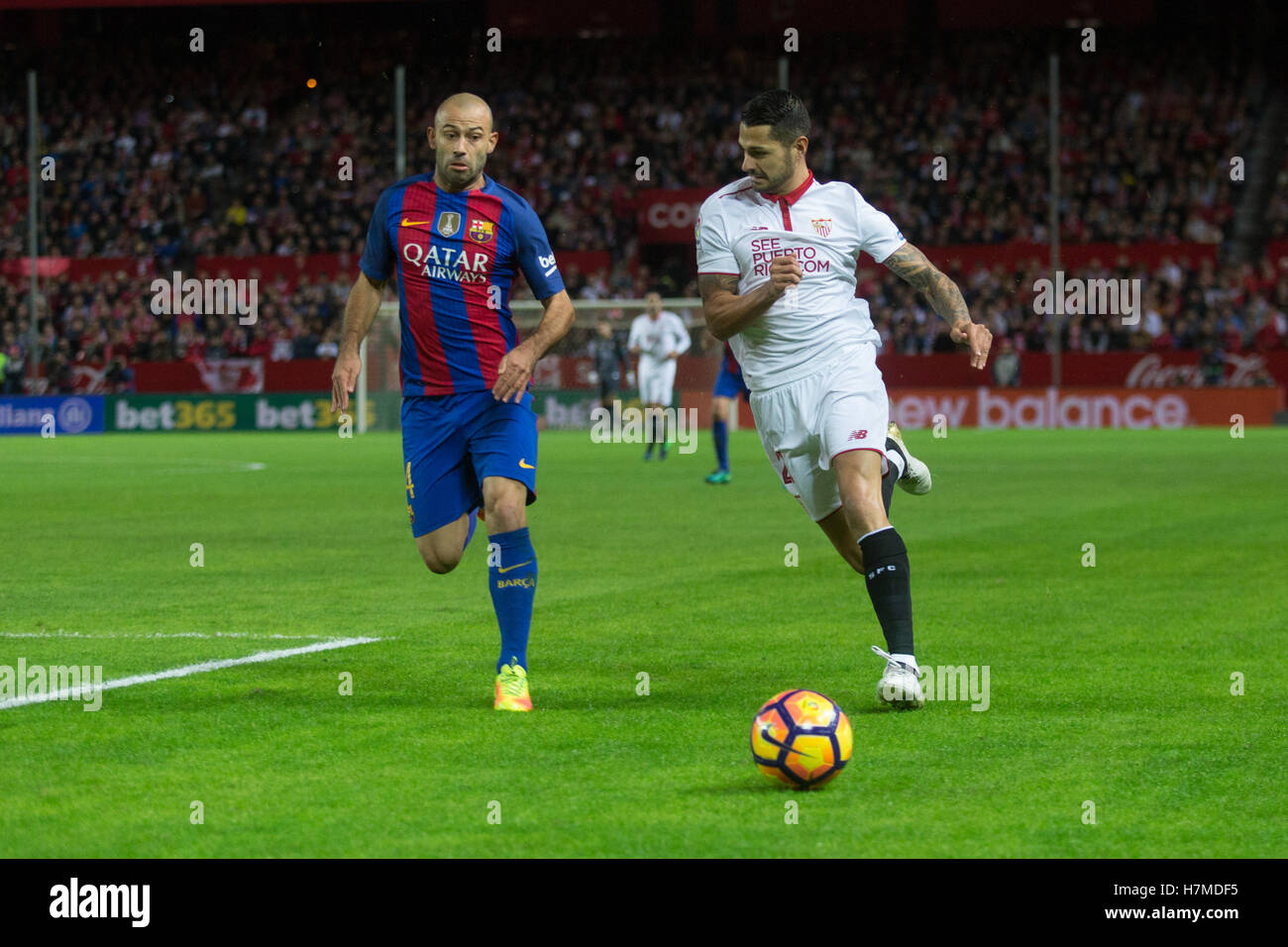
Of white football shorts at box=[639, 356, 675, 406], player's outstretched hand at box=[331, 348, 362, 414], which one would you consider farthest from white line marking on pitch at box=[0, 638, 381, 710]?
white football shorts at box=[639, 356, 675, 406]

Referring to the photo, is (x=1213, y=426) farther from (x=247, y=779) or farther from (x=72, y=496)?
(x=247, y=779)

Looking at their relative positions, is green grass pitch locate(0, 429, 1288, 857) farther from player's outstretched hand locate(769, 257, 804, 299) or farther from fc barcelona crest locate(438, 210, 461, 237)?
fc barcelona crest locate(438, 210, 461, 237)

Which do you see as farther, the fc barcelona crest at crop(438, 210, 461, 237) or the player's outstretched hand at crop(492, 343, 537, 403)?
the fc barcelona crest at crop(438, 210, 461, 237)

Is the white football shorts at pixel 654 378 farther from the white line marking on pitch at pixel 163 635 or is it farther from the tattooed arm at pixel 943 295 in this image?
the tattooed arm at pixel 943 295

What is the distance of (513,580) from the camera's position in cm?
666

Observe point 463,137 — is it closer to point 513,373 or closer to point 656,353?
point 513,373

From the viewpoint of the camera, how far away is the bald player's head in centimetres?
658

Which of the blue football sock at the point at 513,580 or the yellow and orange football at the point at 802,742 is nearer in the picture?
the yellow and orange football at the point at 802,742

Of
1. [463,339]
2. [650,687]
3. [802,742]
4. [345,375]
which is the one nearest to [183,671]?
[345,375]

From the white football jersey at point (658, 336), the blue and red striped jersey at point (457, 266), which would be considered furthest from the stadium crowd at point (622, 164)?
the blue and red striped jersey at point (457, 266)

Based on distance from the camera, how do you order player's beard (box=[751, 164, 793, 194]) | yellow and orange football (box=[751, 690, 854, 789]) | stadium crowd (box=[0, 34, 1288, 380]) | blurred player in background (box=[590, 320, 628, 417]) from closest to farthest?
1. yellow and orange football (box=[751, 690, 854, 789])
2. player's beard (box=[751, 164, 793, 194])
3. blurred player in background (box=[590, 320, 628, 417])
4. stadium crowd (box=[0, 34, 1288, 380])

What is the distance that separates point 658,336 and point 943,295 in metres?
18.3

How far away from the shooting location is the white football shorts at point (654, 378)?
83.1ft

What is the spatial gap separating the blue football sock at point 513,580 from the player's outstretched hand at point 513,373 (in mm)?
509
